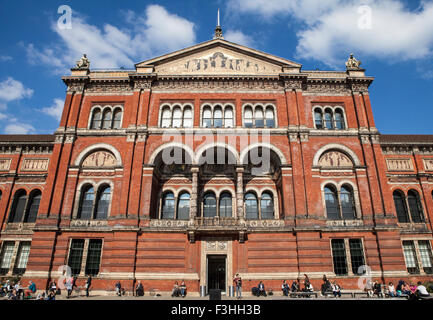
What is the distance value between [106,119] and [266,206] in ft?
61.2

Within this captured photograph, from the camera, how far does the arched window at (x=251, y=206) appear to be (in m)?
28.4

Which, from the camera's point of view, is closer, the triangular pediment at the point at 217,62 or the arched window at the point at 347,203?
the arched window at the point at 347,203

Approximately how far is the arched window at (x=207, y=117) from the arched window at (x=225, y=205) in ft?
23.5

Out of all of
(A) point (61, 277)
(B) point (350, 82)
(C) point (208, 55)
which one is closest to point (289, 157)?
(B) point (350, 82)

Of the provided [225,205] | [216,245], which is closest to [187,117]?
[225,205]

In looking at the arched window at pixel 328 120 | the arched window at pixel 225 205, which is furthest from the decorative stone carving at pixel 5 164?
the arched window at pixel 328 120

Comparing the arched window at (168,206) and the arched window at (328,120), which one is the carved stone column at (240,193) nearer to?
the arched window at (168,206)

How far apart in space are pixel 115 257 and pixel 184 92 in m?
17.1

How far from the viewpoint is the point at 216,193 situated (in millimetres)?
29000

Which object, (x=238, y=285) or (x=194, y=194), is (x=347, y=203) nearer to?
(x=238, y=285)

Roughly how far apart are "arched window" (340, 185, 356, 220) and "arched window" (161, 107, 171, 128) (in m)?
18.1

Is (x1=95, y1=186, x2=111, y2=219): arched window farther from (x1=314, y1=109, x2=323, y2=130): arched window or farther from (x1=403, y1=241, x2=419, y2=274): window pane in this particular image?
(x1=403, y1=241, x2=419, y2=274): window pane

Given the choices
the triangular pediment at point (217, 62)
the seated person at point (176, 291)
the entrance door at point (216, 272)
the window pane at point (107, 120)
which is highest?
the triangular pediment at point (217, 62)

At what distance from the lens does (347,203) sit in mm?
26953
